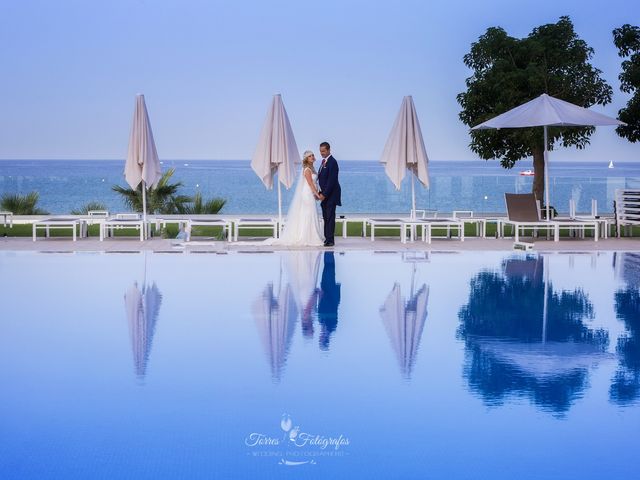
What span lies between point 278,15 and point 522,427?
39787mm

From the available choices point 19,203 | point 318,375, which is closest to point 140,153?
point 19,203

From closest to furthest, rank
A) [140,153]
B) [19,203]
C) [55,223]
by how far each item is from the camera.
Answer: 1. [55,223]
2. [140,153]
3. [19,203]

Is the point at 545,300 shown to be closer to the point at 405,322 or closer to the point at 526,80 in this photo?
the point at 405,322

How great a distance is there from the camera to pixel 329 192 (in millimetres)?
15508

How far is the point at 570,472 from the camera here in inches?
196

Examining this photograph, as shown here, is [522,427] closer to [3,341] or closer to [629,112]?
[3,341]

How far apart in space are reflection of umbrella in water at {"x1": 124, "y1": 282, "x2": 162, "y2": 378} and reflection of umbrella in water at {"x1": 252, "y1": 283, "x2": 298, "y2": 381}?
34.9 inches

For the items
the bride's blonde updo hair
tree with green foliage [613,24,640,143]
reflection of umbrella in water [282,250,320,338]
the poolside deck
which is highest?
tree with green foliage [613,24,640,143]

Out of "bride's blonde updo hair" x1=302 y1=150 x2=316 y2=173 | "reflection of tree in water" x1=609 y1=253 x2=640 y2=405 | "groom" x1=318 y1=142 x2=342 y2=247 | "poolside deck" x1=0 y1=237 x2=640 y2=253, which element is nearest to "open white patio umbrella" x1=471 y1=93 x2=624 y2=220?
"poolside deck" x1=0 y1=237 x2=640 y2=253

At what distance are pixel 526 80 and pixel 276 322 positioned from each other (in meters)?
11.8

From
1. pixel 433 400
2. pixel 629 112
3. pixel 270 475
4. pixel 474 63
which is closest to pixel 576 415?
pixel 433 400

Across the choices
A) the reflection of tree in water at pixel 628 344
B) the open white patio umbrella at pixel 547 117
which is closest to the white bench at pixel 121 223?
the open white patio umbrella at pixel 547 117

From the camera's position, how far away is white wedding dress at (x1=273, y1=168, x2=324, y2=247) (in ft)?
51.7

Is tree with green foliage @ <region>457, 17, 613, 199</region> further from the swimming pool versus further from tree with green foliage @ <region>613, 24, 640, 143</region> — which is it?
the swimming pool
